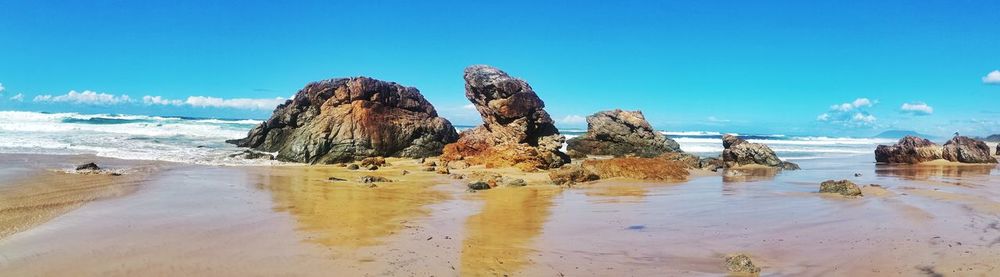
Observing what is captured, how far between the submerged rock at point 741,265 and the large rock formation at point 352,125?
15231 millimetres

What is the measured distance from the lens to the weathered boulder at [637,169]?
43.9 feet

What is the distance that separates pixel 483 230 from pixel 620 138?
18759 millimetres

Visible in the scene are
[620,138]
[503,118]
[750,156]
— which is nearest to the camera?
[750,156]

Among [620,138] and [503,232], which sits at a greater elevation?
[620,138]

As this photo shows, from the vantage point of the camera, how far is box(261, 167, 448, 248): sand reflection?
6133 mm

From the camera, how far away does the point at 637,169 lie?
1359 cm

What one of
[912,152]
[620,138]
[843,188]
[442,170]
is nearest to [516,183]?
[442,170]

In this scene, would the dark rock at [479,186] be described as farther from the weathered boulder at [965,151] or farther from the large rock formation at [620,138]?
the weathered boulder at [965,151]

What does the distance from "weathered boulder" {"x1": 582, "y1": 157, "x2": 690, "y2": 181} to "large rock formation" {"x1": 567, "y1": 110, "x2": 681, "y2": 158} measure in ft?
31.4

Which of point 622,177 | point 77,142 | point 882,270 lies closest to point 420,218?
point 882,270

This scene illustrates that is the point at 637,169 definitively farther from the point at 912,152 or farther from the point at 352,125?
the point at 912,152

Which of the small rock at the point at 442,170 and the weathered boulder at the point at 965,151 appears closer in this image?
the small rock at the point at 442,170

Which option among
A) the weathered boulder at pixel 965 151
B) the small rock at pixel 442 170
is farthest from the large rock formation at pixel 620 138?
the small rock at pixel 442 170

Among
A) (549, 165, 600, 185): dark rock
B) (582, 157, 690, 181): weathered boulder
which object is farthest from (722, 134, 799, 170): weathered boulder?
(549, 165, 600, 185): dark rock
